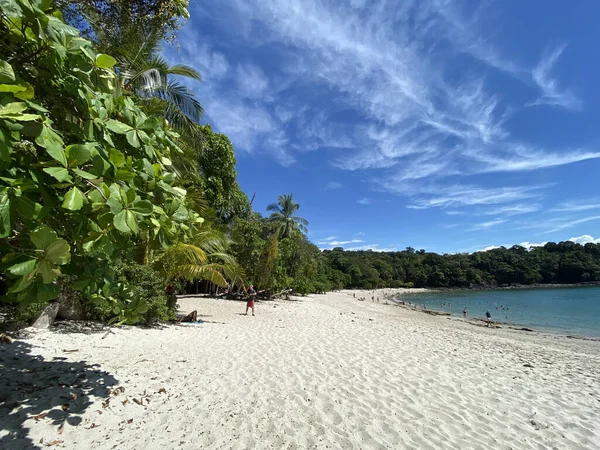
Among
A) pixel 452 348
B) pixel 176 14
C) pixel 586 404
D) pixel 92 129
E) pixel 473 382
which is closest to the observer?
pixel 92 129

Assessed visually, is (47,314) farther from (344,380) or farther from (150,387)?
(344,380)

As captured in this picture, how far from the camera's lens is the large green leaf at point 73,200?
4.26 ft

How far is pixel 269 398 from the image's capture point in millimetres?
4082

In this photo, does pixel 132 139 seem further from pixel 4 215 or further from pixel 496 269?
pixel 496 269

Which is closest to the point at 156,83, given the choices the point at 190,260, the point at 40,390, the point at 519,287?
the point at 190,260

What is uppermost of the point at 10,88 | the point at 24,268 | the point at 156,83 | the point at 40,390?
the point at 156,83

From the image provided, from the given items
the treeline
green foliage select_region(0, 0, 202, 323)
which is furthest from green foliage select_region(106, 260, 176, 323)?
the treeline

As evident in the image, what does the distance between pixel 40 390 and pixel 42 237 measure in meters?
3.57

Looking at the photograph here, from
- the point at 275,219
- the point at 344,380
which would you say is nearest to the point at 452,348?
the point at 344,380

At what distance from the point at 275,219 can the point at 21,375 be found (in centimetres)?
2786

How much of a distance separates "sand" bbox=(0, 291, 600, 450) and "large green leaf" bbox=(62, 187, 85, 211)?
275cm

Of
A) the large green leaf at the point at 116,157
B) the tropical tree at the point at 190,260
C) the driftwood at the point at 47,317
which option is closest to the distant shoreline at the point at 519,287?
the tropical tree at the point at 190,260

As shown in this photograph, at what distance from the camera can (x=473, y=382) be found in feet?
17.3

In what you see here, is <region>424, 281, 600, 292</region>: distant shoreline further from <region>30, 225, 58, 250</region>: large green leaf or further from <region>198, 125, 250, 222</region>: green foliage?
<region>30, 225, 58, 250</region>: large green leaf
